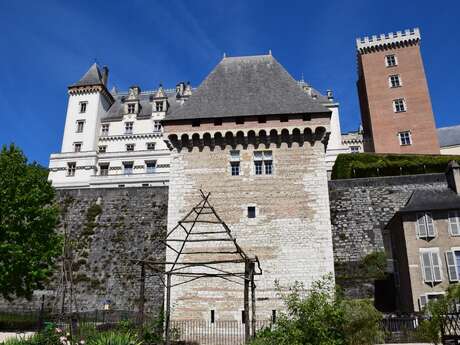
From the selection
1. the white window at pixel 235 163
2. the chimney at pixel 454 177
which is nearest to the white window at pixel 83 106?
the white window at pixel 235 163

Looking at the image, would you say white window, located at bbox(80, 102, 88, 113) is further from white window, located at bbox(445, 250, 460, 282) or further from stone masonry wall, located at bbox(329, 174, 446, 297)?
white window, located at bbox(445, 250, 460, 282)

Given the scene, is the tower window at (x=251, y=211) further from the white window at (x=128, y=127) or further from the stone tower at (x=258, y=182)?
the white window at (x=128, y=127)

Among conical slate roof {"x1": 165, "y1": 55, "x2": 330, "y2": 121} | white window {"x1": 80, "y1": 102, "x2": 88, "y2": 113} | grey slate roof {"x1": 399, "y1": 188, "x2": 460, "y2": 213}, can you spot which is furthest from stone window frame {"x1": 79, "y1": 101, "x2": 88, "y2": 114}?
grey slate roof {"x1": 399, "y1": 188, "x2": 460, "y2": 213}

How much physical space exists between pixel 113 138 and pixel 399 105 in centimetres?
2720

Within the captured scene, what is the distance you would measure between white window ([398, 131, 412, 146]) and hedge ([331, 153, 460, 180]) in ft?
28.8

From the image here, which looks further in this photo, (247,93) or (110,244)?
(110,244)

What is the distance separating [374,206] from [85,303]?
16.8 m

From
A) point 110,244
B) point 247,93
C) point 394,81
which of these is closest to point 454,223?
point 247,93

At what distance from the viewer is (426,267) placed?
17.7 m

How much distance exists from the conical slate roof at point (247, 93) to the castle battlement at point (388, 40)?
71.6ft

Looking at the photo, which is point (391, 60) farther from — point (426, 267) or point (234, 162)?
point (234, 162)

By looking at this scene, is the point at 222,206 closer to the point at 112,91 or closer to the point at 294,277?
the point at 294,277

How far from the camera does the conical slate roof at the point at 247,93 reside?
1950cm

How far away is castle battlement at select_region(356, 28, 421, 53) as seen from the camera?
4012cm
